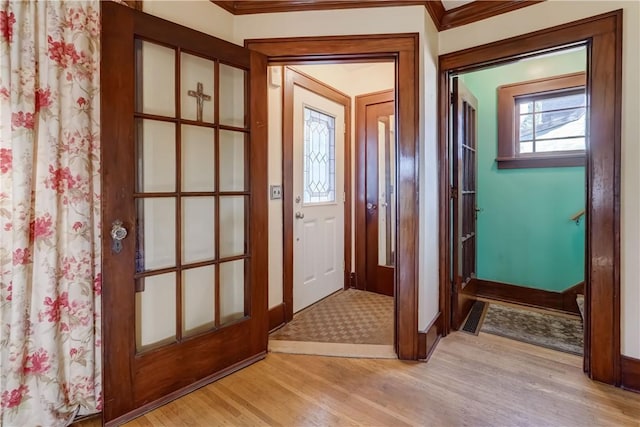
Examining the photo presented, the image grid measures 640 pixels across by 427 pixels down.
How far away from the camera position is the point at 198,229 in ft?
5.89

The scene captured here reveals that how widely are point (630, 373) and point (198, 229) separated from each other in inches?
94.5

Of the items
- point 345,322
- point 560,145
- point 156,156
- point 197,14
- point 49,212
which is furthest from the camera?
point 560,145

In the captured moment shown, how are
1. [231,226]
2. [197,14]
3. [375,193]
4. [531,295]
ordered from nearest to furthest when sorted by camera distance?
[197,14], [231,226], [531,295], [375,193]

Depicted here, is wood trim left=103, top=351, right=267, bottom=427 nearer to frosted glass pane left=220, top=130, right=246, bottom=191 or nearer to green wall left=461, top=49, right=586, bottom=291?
frosted glass pane left=220, top=130, right=246, bottom=191

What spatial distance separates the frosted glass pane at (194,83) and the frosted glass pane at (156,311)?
0.86 m

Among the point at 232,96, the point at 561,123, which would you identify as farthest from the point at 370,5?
the point at 561,123

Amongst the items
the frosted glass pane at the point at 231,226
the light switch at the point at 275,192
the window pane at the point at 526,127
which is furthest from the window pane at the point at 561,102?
the frosted glass pane at the point at 231,226

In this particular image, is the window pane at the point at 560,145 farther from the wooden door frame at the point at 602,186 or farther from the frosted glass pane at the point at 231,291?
the frosted glass pane at the point at 231,291

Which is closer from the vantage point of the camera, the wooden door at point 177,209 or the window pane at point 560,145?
the wooden door at point 177,209

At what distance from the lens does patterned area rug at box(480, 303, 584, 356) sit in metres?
2.28

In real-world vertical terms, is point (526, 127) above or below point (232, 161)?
above

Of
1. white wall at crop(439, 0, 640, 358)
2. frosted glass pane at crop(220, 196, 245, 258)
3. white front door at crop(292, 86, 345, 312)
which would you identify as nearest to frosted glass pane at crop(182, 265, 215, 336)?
frosted glass pane at crop(220, 196, 245, 258)

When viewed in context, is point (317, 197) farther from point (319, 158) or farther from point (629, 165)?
point (629, 165)

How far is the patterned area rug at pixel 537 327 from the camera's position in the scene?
89.7 inches
